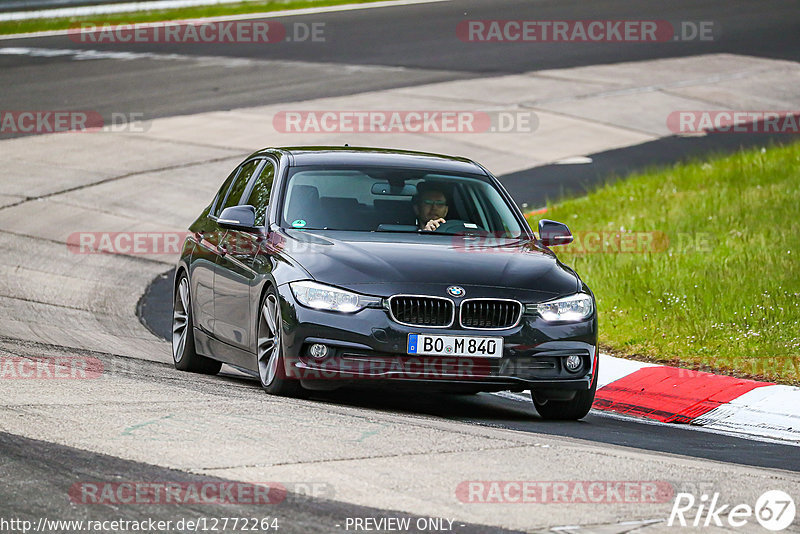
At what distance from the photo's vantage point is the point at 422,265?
8445 millimetres

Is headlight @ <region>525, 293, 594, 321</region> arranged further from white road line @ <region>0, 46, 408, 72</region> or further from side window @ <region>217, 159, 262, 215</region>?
white road line @ <region>0, 46, 408, 72</region>

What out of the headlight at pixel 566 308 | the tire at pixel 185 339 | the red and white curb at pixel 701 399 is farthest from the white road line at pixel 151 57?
the headlight at pixel 566 308

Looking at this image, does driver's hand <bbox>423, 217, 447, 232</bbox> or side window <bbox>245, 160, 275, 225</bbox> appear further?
side window <bbox>245, 160, 275, 225</bbox>

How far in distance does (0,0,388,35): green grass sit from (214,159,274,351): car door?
26.0 metres

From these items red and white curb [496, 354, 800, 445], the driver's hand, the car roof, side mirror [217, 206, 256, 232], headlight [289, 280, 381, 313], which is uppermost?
the car roof

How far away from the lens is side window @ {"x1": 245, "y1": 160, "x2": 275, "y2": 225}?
31.9 ft

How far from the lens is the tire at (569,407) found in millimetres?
8812

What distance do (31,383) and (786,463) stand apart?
430 centimetres

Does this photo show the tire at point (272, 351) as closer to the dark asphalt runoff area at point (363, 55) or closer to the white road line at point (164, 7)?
the dark asphalt runoff area at point (363, 55)

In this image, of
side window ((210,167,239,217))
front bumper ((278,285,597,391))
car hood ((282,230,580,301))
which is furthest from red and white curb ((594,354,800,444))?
side window ((210,167,239,217))

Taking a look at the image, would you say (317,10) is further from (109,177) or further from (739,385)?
(739,385)

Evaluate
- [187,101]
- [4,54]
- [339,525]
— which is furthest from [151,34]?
[339,525]

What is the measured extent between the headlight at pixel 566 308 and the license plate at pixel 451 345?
360 millimetres

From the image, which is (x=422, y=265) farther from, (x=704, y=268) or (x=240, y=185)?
(x=704, y=268)
